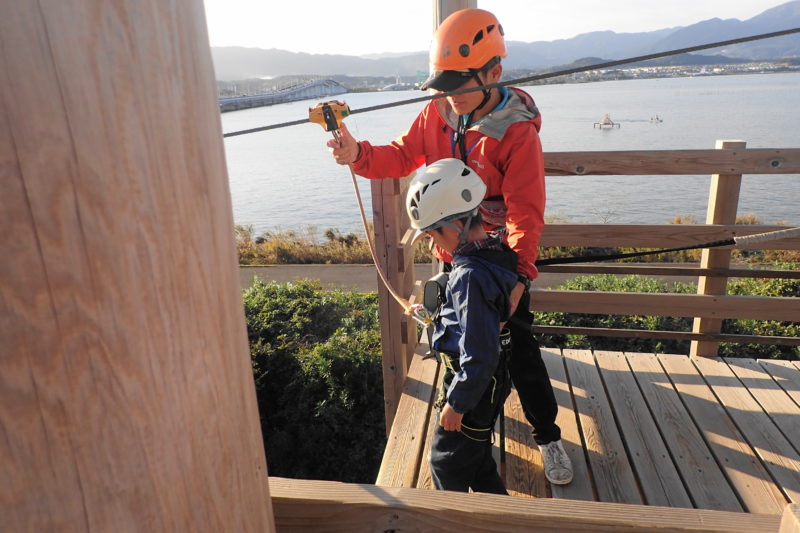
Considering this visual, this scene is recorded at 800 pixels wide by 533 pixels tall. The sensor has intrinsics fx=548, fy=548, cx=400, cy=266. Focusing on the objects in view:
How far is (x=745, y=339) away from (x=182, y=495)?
4170mm

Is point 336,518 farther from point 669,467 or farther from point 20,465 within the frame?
point 669,467

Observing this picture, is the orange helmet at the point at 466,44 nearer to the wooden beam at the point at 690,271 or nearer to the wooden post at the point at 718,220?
the wooden beam at the point at 690,271

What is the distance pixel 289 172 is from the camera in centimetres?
4238

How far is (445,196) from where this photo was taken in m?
2.08

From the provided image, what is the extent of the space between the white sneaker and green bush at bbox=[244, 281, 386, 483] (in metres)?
3.70

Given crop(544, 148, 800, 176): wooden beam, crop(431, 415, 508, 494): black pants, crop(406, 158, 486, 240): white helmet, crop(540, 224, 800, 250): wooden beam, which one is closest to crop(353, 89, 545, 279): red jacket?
crop(406, 158, 486, 240): white helmet

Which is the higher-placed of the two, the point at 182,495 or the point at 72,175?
the point at 72,175

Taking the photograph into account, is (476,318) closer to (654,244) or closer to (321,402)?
(654,244)

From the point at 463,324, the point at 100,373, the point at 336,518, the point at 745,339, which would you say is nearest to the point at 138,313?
the point at 100,373

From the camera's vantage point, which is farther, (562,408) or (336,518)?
(562,408)

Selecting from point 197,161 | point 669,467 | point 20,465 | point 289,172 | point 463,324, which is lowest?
point 289,172

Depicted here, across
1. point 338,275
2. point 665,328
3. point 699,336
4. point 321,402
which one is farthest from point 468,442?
point 338,275

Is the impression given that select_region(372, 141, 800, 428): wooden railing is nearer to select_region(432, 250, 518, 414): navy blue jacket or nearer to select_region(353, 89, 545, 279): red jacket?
select_region(353, 89, 545, 279): red jacket

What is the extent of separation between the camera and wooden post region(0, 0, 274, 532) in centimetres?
43
